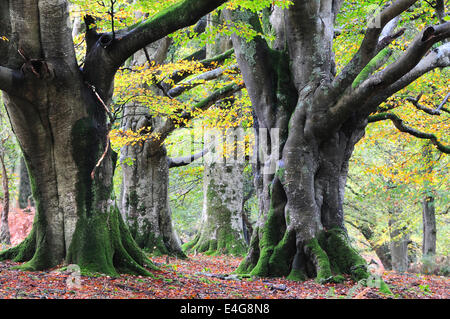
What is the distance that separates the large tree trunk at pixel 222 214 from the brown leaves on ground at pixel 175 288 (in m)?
6.12

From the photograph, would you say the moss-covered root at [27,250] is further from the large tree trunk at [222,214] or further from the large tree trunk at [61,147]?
the large tree trunk at [222,214]

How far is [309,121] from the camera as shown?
8508 mm

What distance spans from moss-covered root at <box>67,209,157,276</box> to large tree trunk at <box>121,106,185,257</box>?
17.7 feet

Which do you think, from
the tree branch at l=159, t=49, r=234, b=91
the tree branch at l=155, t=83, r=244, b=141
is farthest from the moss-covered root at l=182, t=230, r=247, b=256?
the tree branch at l=159, t=49, r=234, b=91

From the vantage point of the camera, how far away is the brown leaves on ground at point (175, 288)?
5172mm

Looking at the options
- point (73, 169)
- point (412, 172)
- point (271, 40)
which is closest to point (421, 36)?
point (271, 40)

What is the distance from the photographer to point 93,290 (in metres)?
5.32

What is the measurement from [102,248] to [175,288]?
134 cm

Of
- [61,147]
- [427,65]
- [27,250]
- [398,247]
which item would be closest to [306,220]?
[427,65]

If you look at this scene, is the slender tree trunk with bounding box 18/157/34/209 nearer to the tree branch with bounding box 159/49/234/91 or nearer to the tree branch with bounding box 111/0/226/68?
the tree branch with bounding box 159/49/234/91

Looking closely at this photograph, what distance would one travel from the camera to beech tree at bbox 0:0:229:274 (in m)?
6.19

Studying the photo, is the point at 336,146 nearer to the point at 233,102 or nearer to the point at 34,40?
the point at 34,40

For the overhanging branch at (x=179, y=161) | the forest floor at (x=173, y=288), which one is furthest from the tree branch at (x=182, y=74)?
the forest floor at (x=173, y=288)

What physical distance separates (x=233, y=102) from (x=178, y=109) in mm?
5008
